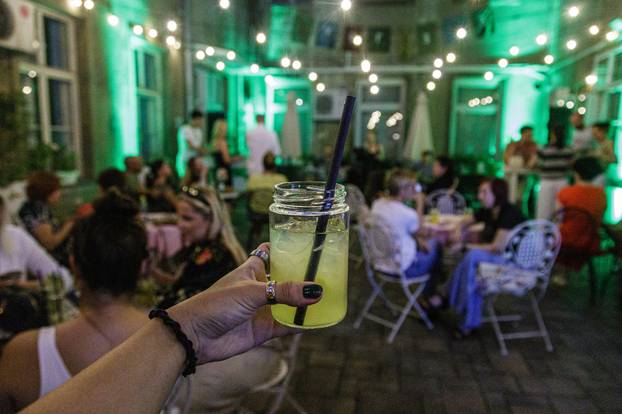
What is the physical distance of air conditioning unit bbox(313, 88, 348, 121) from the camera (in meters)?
11.4

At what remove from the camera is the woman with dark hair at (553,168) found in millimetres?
5949

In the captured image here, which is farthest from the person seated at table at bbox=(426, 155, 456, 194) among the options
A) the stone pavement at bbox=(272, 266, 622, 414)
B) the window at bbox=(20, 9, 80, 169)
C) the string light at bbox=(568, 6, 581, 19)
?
the window at bbox=(20, 9, 80, 169)

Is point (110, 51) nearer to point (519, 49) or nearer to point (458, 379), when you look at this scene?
point (458, 379)

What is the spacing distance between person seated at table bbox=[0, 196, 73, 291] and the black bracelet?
2.07 meters

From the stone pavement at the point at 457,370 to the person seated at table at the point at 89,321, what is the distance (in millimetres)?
1456

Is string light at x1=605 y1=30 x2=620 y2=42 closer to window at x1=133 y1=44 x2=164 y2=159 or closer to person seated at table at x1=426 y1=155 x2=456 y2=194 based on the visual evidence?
person seated at table at x1=426 y1=155 x2=456 y2=194

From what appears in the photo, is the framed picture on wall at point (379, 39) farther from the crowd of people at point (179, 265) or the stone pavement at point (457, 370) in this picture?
the stone pavement at point (457, 370)

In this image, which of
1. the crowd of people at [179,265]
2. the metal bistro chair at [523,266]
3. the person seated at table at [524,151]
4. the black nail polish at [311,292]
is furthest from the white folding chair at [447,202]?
the black nail polish at [311,292]

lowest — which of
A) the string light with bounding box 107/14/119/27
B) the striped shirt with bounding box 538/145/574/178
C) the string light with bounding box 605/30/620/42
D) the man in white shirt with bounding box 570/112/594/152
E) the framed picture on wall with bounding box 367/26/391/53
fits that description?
the striped shirt with bounding box 538/145/574/178

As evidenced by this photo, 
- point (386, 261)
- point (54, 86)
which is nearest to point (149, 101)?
point (54, 86)

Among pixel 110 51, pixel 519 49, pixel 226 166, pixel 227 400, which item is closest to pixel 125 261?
pixel 227 400

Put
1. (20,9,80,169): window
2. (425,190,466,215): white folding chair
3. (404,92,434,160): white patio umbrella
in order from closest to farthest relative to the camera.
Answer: (20,9,80,169): window → (425,190,466,215): white folding chair → (404,92,434,160): white patio umbrella

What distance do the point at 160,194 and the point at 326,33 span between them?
5388mm

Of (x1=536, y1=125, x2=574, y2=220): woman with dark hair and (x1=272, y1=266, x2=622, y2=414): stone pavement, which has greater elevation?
(x1=536, y1=125, x2=574, y2=220): woman with dark hair
